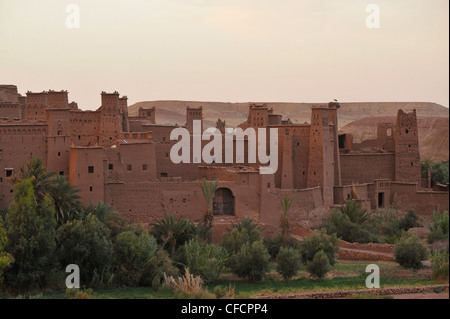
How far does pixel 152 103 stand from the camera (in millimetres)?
85375

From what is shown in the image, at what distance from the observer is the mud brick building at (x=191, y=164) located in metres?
33.5

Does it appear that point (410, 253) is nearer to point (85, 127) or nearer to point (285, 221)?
point (285, 221)

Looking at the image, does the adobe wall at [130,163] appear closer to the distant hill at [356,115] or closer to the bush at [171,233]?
the bush at [171,233]

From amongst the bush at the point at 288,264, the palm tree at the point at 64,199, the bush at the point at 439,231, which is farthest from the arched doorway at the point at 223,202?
the bush at the point at 439,231

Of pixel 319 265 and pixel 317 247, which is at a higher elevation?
pixel 317 247

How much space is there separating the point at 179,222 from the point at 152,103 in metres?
52.8

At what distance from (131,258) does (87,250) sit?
1610 mm

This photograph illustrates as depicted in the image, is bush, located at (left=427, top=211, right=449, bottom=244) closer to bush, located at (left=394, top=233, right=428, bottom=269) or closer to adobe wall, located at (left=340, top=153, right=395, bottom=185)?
bush, located at (left=394, top=233, right=428, bottom=269)

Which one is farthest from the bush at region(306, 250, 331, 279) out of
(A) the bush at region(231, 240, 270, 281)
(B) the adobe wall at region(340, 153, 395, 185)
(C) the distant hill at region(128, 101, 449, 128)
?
(C) the distant hill at region(128, 101, 449, 128)

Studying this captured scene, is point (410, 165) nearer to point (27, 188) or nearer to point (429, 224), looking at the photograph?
point (429, 224)

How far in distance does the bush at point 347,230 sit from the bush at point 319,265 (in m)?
6.49

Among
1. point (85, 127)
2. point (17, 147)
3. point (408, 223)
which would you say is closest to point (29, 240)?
point (17, 147)

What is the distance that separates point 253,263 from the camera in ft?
103
